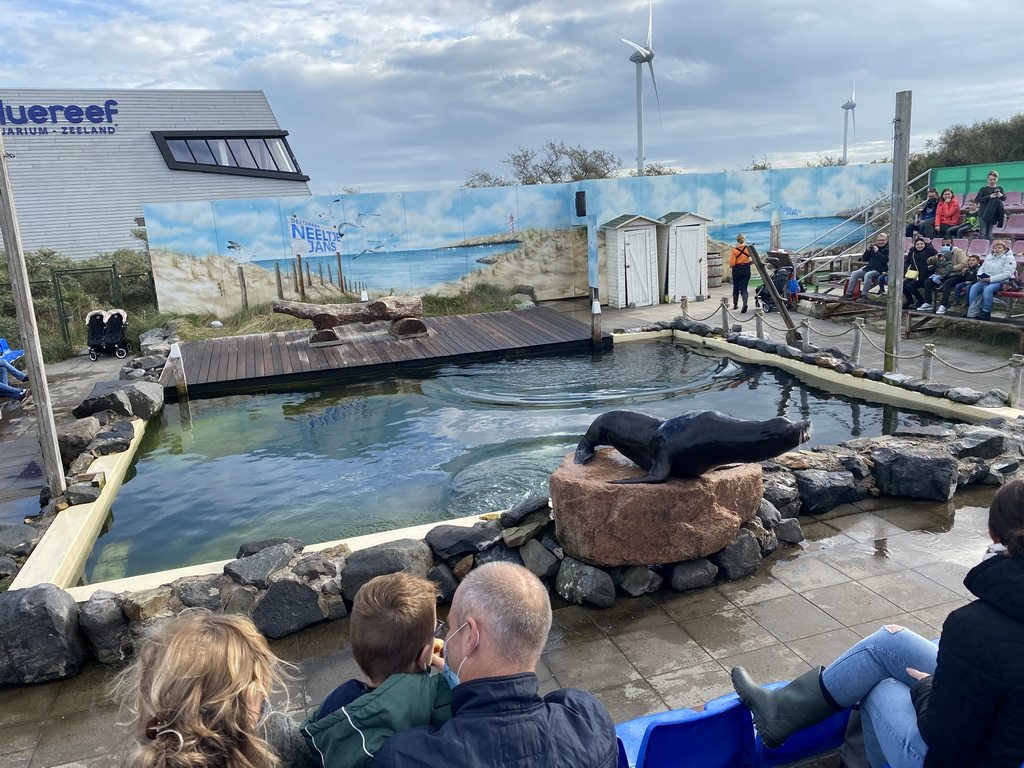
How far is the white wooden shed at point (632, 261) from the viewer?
54.7ft

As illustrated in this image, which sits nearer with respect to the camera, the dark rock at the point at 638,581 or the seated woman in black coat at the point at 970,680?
the seated woman in black coat at the point at 970,680

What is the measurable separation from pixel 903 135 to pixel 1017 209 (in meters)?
7.80

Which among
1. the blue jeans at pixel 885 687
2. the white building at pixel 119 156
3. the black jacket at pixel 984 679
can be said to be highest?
the white building at pixel 119 156

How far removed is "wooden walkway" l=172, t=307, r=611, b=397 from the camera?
11.6 meters

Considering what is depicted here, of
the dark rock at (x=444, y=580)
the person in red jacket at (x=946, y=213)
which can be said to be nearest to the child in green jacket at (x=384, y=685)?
the dark rock at (x=444, y=580)

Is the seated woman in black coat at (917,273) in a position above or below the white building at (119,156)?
below

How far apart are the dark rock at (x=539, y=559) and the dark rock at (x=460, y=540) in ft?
0.60

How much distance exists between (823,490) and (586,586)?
6.60 feet

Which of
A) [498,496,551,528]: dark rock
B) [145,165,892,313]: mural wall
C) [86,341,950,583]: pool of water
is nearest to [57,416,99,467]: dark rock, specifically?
[86,341,950,583]: pool of water

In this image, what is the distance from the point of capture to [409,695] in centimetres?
193

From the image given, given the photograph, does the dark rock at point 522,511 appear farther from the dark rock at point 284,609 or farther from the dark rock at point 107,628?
the dark rock at point 107,628

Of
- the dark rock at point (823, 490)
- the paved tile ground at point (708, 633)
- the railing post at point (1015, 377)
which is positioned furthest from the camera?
the railing post at point (1015, 377)

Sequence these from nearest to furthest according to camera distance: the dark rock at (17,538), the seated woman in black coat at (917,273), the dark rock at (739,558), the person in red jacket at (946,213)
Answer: the dark rock at (739,558) → the dark rock at (17,538) → the seated woman in black coat at (917,273) → the person in red jacket at (946,213)

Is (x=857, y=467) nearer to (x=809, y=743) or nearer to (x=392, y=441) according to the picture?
(x=809, y=743)
